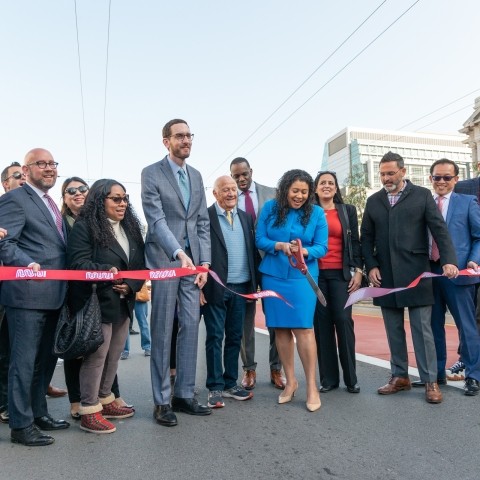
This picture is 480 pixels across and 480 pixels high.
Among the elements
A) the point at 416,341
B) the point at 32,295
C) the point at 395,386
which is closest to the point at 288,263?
the point at 416,341

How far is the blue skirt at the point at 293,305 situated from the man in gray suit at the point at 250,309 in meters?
0.67

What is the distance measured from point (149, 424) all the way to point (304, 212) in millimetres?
2238

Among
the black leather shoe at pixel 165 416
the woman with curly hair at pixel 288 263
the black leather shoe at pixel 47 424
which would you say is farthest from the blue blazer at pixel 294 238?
the black leather shoe at pixel 47 424

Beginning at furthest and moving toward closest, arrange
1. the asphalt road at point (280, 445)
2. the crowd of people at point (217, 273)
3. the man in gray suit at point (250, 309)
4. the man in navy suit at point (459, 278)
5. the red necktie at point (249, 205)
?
the red necktie at point (249, 205), the man in gray suit at point (250, 309), the man in navy suit at point (459, 278), the crowd of people at point (217, 273), the asphalt road at point (280, 445)

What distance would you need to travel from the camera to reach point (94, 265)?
155 inches

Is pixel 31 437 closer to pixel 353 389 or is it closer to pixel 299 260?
pixel 299 260

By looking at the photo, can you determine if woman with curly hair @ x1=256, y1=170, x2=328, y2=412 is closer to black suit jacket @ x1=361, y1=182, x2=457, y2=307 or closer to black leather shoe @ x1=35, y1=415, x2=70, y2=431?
black suit jacket @ x1=361, y1=182, x2=457, y2=307

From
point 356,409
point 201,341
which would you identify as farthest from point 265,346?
point 356,409

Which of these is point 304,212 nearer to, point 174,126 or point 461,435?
point 174,126

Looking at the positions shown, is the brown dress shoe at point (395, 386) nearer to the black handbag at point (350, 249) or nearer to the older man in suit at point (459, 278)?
the older man in suit at point (459, 278)

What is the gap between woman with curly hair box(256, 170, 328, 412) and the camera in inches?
181

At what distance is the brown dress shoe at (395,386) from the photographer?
482cm

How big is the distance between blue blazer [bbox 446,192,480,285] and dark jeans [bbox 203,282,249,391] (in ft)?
7.05

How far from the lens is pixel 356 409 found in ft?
14.3
